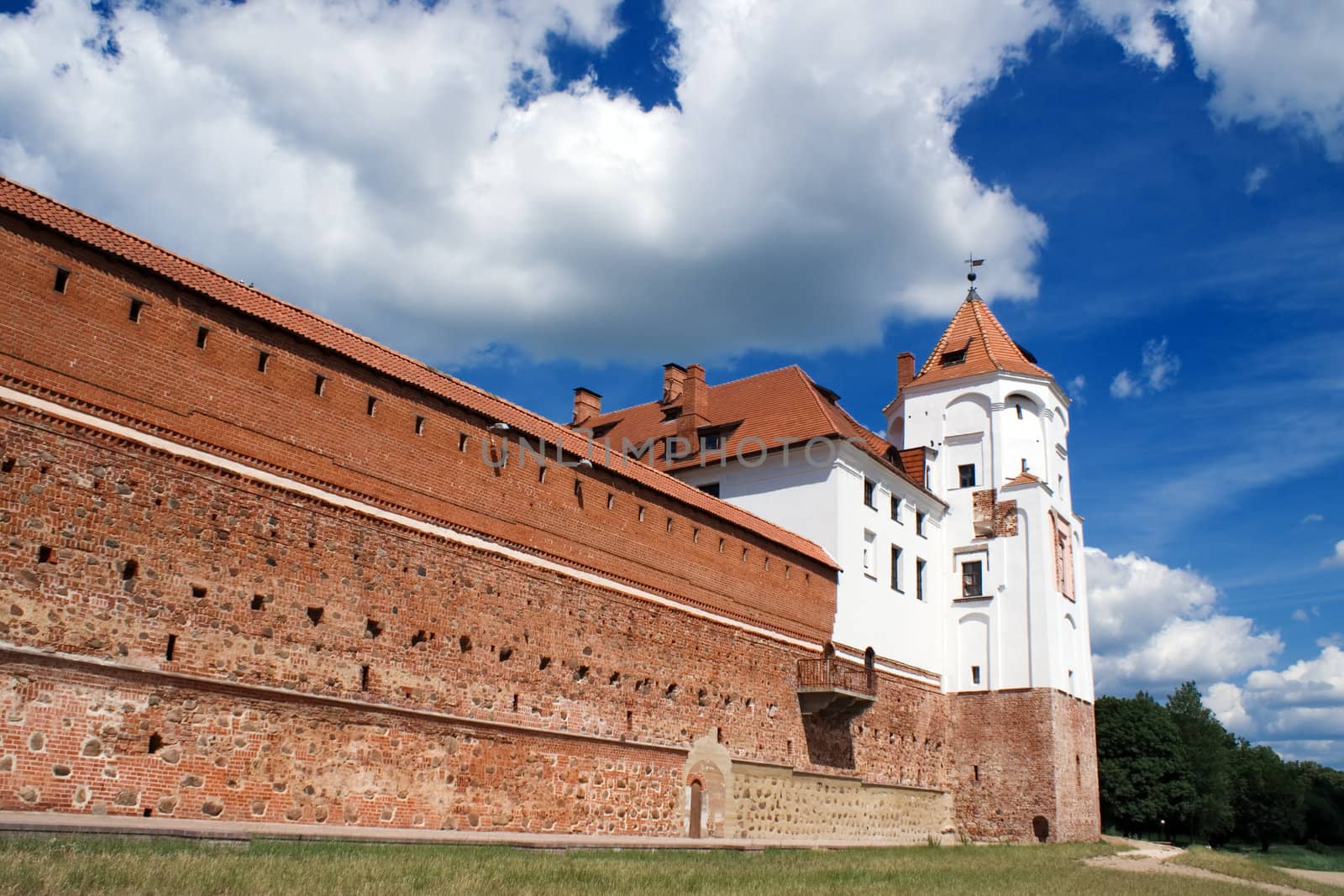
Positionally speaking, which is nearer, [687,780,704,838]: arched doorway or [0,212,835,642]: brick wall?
[0,212,835,642]: brick wall

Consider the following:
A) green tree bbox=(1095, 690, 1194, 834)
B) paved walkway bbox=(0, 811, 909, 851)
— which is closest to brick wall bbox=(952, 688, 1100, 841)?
paved walkway bbox=(0, 811, 909, 851)

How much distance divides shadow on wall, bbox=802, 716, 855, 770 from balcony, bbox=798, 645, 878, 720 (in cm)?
16

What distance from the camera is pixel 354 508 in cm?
1423

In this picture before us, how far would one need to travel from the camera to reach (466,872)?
9.39 meters

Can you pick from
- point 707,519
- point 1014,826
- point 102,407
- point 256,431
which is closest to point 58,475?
point 102,407

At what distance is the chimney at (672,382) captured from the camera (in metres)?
30.5

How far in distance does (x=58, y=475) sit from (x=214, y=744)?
3275mm

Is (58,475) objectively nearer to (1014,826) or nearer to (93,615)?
(93,615)

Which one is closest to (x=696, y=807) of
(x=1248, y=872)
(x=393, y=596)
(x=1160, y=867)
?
(x=393, y=596)

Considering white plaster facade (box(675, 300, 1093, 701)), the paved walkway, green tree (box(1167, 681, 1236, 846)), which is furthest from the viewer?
green tree (box(1167, 681, 1236, 846))

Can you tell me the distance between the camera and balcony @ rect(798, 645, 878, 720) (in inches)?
882

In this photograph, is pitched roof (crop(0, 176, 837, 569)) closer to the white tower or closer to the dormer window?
the white tower

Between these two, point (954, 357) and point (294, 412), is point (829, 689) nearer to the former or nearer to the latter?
point (294, 412)

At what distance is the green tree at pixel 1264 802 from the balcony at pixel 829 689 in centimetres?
4334
